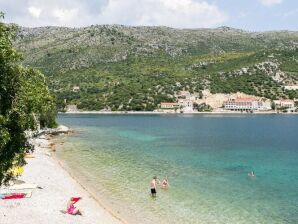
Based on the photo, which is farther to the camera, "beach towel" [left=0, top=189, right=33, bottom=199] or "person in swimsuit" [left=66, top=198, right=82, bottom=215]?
"beach towel" [left=0, top=189, right=33, bottom=199]

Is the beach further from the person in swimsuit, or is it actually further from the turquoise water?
the turquoise water

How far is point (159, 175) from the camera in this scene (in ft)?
180

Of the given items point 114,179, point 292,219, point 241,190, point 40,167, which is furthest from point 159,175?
point 292,219

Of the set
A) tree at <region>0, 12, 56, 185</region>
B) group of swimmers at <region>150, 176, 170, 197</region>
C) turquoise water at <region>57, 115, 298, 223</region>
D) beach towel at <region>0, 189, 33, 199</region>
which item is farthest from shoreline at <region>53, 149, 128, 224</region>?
tree at <region>0, 12, 56, 185</region>

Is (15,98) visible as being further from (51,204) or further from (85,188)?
(85,188)

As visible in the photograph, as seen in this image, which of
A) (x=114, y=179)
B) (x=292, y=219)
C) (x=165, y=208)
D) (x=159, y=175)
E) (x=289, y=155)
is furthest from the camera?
(x=289, y=155)

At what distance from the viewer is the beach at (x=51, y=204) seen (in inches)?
1234

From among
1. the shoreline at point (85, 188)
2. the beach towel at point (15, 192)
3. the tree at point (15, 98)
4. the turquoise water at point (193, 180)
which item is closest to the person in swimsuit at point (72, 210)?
the shoreline at point (85, 188)

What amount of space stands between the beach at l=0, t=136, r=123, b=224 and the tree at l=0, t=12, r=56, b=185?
1225 cm

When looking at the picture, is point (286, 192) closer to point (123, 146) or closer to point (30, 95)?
point (30, 95)

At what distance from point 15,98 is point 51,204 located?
19.6 metres

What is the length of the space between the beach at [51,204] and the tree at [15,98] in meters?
12.3

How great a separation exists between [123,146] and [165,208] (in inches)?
2088

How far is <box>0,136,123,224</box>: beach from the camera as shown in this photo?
31.3m
